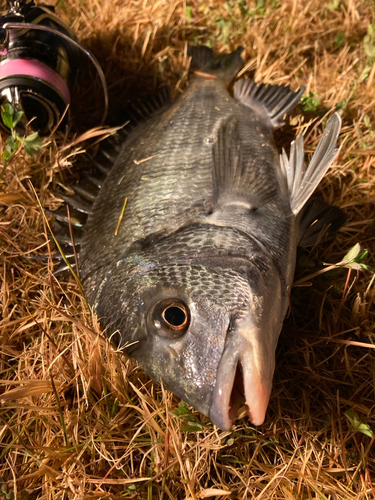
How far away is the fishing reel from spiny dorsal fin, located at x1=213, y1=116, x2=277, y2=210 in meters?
1.15

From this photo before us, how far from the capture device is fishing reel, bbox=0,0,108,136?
2.21 meters

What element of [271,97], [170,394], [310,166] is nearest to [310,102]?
[271,97]

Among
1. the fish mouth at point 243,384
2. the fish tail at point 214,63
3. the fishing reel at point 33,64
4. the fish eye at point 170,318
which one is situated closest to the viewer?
the fish mouth at point 243,384

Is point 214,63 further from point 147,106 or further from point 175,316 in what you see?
point 175,316

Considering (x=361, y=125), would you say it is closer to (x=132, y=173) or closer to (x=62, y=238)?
(x=132, y=173)

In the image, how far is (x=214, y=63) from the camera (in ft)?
10.2

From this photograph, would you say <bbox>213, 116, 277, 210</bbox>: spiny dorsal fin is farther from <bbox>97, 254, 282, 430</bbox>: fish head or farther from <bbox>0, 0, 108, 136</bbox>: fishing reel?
<bbox>0, 0, 108, 136</bbox>: fishing reel

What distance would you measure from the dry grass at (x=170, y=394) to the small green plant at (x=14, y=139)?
138 millimetres

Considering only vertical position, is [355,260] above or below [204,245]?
below

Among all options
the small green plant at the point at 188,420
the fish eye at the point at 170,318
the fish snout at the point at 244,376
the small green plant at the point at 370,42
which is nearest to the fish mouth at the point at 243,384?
the fish snout at the point at 244,376

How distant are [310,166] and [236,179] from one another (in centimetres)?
43

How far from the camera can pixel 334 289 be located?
87.0 inches

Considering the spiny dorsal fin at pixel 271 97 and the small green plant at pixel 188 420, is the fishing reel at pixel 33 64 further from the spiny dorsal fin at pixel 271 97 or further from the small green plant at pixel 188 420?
the small green plant at pixel 188 420

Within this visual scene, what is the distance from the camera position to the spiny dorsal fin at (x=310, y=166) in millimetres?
1972
